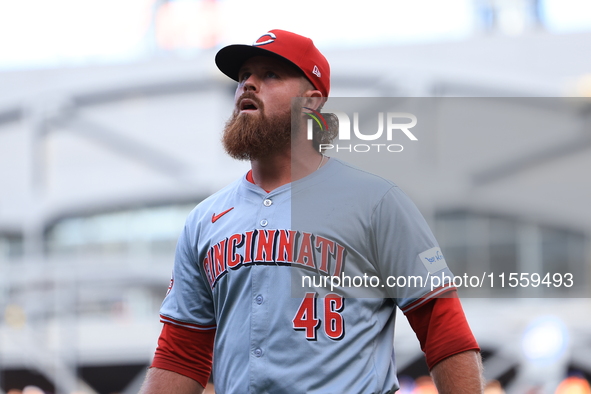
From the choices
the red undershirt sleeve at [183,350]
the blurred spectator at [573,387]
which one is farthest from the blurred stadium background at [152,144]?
the red undershirt sleeve at [183,350]

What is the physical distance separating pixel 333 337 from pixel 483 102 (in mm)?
2553

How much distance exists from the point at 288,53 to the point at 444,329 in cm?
108

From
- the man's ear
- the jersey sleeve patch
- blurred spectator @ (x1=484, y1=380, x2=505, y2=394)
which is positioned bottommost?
blurred spectator @ (x1=484, y1=380, x2=505, y2=394)

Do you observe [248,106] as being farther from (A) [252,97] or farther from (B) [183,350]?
(B) [183,350]

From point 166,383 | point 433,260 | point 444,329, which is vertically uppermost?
point 433,260

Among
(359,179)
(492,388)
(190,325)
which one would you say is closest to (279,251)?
→ (359,179)

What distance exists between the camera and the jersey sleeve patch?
2479 mm

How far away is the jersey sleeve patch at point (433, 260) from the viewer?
8.13 ft

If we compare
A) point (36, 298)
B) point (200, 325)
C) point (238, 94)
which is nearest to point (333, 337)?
point (200, 325)

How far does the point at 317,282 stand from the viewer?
8.34 feet

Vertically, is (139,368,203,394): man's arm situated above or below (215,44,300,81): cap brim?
below

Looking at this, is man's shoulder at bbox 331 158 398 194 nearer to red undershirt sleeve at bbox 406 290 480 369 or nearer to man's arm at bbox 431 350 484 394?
red undershirt sleeve at bbox 406 290 480 369

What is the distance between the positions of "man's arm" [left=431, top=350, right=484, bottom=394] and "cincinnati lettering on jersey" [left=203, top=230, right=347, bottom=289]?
0.44 m

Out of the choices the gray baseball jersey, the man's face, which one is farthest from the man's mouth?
the gray baseball jersey
